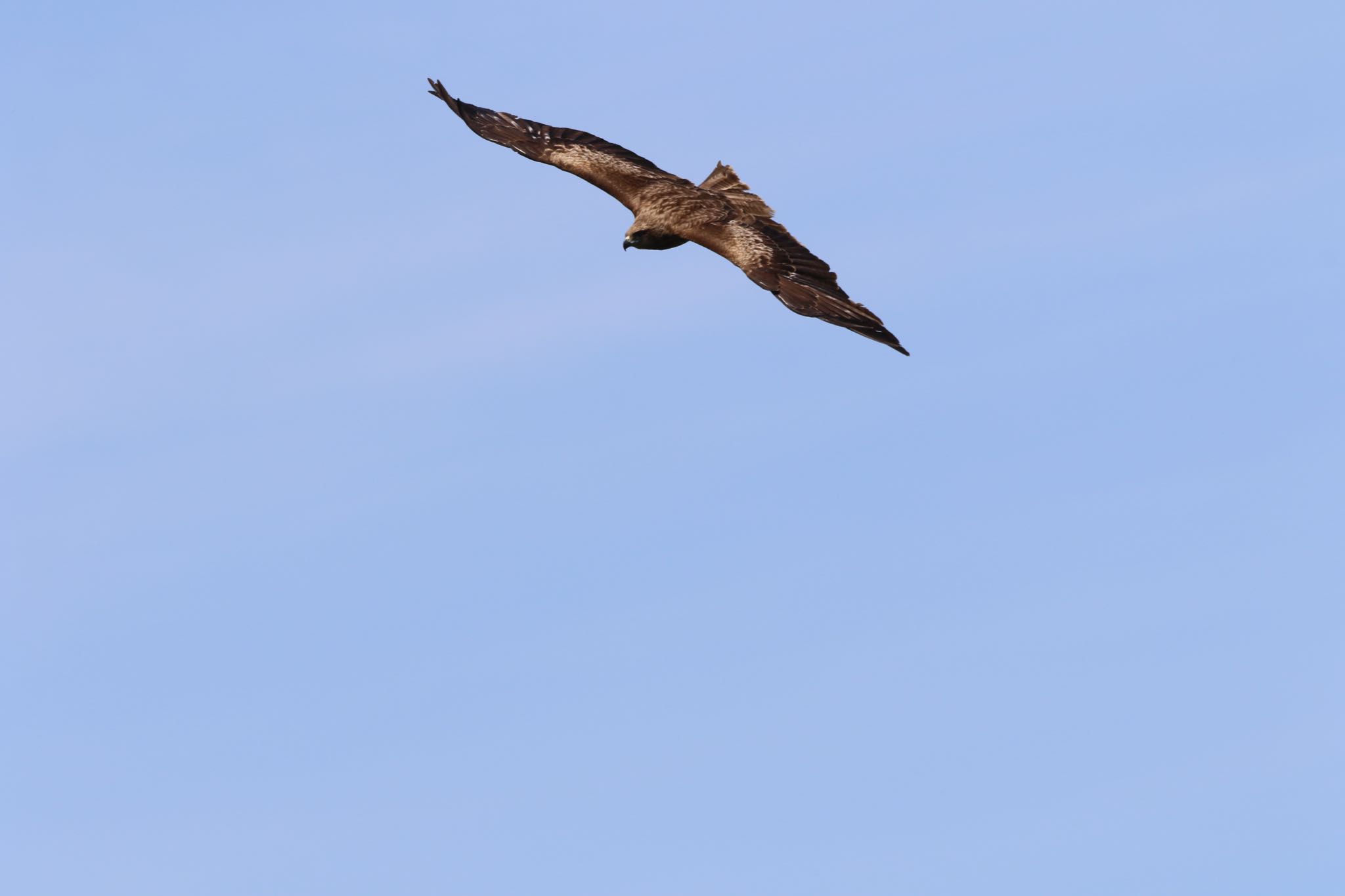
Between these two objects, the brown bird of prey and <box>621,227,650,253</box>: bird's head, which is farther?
<box>621,227,650,253</box>: bird's head

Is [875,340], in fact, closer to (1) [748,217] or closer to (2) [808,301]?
(2) [808,301]

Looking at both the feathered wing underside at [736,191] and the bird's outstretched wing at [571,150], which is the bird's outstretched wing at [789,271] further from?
the bird's outstretched wing at [571,150]

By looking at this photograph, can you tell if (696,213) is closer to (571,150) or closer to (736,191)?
(736,191)

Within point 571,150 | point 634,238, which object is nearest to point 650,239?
point 634,238

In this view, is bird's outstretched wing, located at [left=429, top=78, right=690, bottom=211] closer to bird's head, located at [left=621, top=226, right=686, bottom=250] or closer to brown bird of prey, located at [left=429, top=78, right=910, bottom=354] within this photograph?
brown bird of prey, located at [left=429, top=78, right=910, bottom=354]

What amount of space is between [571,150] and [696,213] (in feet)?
13.3

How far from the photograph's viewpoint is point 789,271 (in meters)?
25.5

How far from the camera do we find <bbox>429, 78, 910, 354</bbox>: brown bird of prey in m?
24.6

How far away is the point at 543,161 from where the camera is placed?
3072cm

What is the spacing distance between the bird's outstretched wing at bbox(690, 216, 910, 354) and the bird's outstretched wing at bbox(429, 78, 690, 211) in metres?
2.46

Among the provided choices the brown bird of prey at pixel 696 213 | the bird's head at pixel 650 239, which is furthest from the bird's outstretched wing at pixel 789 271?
the bird's head at pixel 650 239

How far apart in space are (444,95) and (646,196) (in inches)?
182

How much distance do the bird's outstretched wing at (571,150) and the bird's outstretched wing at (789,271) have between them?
2.46 metres

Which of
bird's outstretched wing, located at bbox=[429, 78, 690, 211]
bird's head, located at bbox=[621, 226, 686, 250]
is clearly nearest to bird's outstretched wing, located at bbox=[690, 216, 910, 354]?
bird's head, located at bbox=[621, 226, 686, 250]
